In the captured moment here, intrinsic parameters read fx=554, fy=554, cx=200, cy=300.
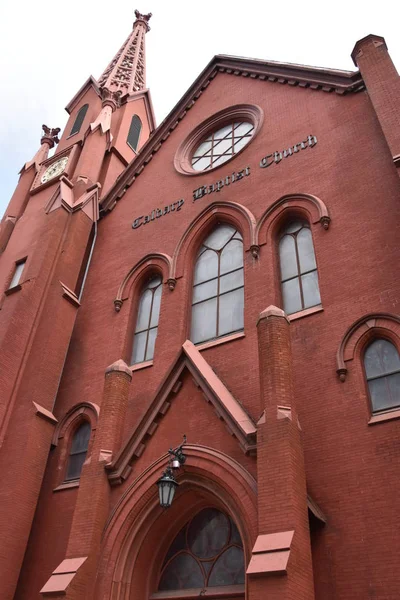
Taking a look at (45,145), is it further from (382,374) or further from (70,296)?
(382,374)

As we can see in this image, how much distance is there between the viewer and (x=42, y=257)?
15.3m

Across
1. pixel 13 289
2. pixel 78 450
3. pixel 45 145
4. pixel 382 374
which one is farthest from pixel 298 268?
pixel 45 145

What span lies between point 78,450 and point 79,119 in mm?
16972

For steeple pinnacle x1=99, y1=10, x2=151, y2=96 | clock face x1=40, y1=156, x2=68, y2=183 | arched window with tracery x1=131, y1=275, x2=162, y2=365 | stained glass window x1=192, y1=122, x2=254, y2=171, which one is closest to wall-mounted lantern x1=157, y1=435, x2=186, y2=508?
arched window with tracery x1=131, y1=275, x2=162, y2=365

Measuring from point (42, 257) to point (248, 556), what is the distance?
1014 cm

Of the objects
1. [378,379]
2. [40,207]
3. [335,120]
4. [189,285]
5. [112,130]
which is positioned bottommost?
[378,379]

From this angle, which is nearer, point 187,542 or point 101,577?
point 101,577

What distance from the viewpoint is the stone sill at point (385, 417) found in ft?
27.8

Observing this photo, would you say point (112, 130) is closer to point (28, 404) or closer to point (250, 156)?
point (250, 156)

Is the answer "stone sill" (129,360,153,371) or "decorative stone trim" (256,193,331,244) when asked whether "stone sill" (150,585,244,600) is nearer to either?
"stone sill" (129,360,153,371)

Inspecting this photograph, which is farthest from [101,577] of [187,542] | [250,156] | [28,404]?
[250,156]

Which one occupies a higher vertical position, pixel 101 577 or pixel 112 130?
pixel 112 130

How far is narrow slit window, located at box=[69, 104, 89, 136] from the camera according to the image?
24.0 metres

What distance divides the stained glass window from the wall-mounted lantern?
372 inches
